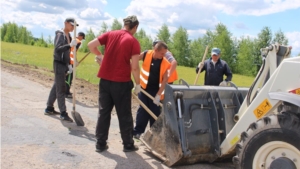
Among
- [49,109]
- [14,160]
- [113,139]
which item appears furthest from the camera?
[49,109]

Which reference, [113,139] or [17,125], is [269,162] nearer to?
[113,139]

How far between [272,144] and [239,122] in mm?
789

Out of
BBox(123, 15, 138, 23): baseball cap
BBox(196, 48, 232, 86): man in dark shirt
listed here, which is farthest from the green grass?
BBox(123, 15, 138, 23): baseball cap

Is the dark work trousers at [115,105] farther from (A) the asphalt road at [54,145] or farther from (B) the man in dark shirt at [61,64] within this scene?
(B) the man in dark shirt at [61,64]

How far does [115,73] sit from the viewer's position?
535 cm

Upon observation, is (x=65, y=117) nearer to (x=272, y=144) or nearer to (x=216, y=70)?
(x=216, y=70)

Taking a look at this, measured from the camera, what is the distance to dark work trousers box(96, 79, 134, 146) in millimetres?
5422

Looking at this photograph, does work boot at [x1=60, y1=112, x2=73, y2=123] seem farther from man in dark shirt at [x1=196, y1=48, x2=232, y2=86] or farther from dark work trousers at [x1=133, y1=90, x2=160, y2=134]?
man in dark shirt at [x1=196, y1=48, x2=232, y2=86]

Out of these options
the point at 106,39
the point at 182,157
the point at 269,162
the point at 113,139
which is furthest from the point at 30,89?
the point at 269,162

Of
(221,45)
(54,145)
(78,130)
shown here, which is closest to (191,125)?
(54,145)

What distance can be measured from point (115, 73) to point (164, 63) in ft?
4.61

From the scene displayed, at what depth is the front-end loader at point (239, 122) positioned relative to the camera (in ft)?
12.4

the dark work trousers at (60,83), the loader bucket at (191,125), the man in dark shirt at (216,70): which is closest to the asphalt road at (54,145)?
the loader bucket at (191,125)

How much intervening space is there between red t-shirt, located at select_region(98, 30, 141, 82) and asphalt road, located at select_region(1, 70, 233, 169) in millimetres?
1197
